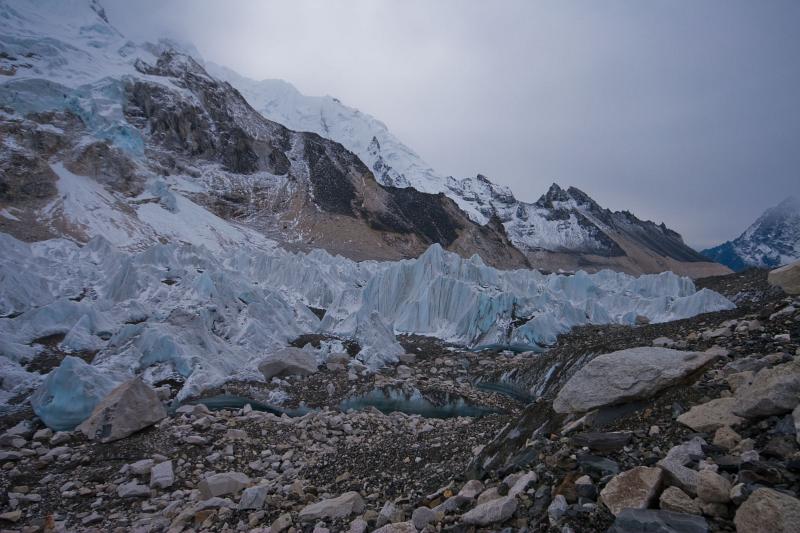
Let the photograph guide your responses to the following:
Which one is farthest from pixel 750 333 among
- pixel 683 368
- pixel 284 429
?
pixel 284 429

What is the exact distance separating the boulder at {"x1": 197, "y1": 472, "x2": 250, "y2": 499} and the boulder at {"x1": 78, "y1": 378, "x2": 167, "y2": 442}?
381 cm

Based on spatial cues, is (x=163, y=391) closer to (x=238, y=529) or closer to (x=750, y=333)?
(x=238, y=529)

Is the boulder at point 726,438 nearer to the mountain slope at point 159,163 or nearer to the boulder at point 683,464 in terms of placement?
the boulder at point 683,464

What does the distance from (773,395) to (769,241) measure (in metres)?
192

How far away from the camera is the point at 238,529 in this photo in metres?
5.98

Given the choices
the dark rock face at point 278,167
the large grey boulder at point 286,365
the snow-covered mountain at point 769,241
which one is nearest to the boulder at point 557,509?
the large grey boulder at point 286,365

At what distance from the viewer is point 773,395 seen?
3.47m

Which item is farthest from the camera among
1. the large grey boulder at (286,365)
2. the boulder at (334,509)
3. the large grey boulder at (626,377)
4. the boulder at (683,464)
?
the large grey boulder at (286,365)

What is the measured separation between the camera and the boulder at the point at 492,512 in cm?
386

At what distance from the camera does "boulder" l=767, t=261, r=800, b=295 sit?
5.59m

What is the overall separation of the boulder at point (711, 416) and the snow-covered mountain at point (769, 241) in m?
170

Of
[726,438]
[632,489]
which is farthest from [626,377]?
[632,489]

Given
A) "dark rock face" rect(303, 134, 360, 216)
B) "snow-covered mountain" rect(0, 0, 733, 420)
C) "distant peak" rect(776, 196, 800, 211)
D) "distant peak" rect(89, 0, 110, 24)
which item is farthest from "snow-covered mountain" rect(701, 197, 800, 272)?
"distant peak" rect(89, 0, 110, 24)

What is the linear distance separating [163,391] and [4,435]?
13.9 ft
